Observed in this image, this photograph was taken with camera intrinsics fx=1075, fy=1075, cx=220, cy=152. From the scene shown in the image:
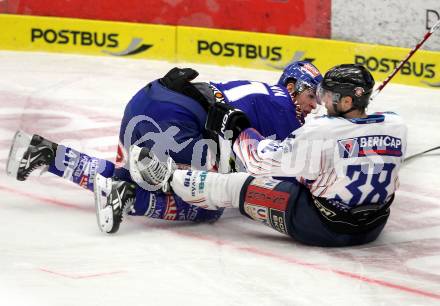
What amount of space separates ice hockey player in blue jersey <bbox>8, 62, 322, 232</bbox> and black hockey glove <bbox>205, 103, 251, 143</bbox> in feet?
0.83

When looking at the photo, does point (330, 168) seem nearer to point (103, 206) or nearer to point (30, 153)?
point (103, 206)

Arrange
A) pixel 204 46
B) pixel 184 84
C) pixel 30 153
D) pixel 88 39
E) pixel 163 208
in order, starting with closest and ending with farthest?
pixel 163 208 < pixel 184 84 < pixel 30 153 < pixel 204 46 < pixel 88 39

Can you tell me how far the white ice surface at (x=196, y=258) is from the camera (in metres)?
4.02

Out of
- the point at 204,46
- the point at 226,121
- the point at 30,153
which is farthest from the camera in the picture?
the point at 204,46

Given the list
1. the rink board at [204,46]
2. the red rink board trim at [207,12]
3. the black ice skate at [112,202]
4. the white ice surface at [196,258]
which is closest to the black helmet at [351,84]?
the white ice surface at [196,258]

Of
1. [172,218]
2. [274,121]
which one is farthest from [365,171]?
[172,218]

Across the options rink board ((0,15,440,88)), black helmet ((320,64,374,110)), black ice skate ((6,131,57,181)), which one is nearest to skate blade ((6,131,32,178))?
black ice skate ((6,131,57,181))

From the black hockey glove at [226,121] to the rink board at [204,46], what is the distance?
13.2ft

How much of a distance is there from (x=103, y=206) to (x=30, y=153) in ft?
2.04

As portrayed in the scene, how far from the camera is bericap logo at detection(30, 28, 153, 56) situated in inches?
371

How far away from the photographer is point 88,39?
9500 mm

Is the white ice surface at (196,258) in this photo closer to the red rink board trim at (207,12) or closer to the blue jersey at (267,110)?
the blue jersey at (267,110)

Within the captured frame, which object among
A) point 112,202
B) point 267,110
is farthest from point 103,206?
point 267,110

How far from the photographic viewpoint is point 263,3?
9.10 metres
